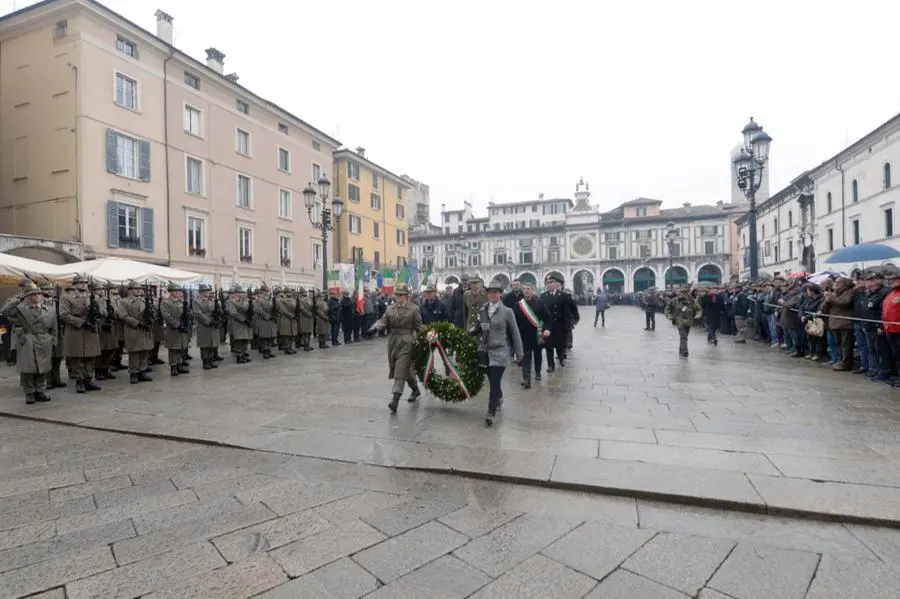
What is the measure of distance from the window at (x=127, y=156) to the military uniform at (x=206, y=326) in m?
13.9

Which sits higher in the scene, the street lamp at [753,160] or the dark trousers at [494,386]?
the street lamp at [753,160]

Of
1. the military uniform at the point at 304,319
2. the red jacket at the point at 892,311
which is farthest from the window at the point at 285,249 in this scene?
the red jacket at the point at 892,311

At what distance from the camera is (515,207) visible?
238ft

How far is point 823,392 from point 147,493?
8.65 meters

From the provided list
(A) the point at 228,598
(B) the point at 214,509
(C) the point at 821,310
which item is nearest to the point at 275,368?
(B) the point at 214,509

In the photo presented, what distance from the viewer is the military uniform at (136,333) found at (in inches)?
369

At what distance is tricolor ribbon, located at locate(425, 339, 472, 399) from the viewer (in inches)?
255

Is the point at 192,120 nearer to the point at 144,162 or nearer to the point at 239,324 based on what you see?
the point at 144,162

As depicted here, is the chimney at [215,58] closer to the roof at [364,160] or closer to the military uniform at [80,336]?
the roof at [364,160]

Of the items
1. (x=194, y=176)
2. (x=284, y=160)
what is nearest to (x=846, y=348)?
(x=194, y=176)

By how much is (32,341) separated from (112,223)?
15.7 meters

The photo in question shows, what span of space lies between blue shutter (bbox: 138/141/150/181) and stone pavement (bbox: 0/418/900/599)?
70.5 feet

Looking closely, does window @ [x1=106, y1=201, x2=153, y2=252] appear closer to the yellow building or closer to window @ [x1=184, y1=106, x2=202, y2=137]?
window @ [x1=184, y1=106, x2=202, y2=137]

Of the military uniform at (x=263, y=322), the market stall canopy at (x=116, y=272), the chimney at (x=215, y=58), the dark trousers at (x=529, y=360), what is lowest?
the dark trousers at (x=529, y=360)
